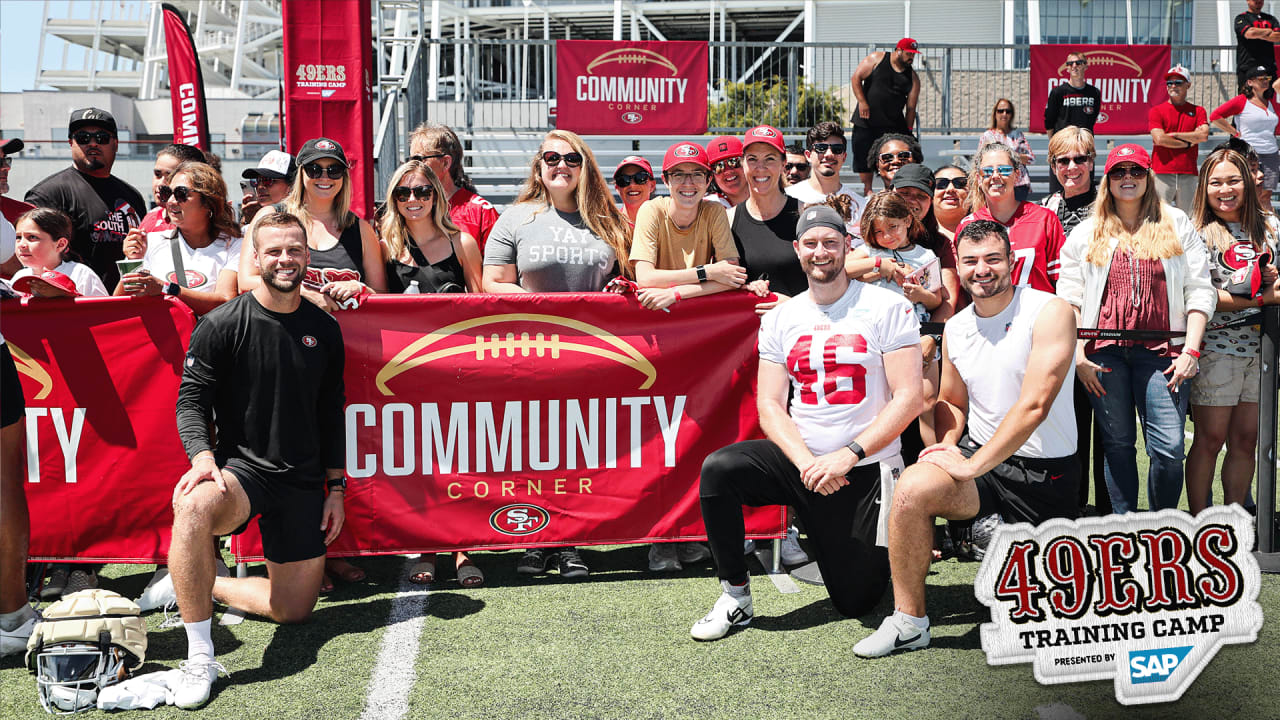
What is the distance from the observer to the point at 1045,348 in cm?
402

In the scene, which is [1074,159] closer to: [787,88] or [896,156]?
[896,156]

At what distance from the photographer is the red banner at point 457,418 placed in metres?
4.77

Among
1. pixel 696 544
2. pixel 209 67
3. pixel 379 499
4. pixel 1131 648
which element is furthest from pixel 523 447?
pixel 209 67

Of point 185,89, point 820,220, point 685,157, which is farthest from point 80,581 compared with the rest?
point 185,89

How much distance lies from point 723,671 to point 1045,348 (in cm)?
181

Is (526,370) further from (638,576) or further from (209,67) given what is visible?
(209,67)

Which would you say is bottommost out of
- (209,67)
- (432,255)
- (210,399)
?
(210,399)

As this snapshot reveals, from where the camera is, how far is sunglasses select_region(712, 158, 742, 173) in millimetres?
5930

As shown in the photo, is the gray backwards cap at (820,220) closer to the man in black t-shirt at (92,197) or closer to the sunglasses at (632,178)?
the sunglasses at (632,178)

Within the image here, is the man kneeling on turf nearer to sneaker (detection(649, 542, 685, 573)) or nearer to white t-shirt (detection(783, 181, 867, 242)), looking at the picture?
sneaker (detection(649, 542, 685, 573))

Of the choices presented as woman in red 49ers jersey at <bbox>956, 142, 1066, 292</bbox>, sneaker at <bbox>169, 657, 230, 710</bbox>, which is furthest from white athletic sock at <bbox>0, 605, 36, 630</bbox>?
woman in red 49ers jersey at <bbox>956, 142, 1066, 292</bbox>

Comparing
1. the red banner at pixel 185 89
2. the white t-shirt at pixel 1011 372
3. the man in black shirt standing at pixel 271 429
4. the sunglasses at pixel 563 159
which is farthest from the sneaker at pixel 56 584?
the red banner at pixel 185 89

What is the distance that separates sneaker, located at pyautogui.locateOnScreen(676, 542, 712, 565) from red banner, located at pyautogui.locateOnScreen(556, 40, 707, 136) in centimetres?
963

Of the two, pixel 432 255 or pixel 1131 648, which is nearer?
pixel 1131 648
